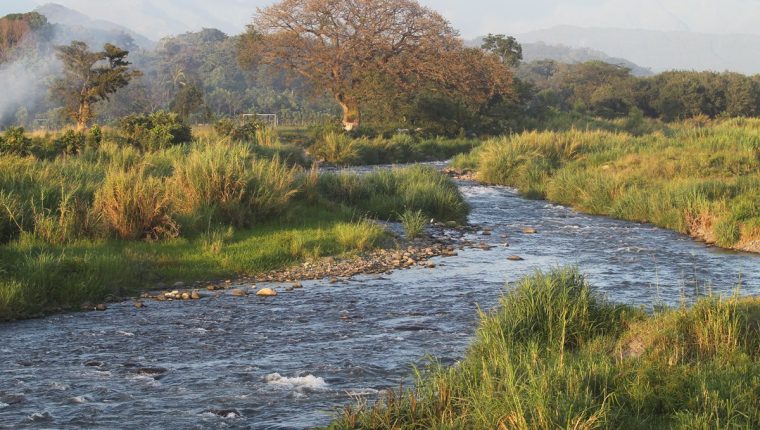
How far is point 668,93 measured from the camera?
65062 millimetres

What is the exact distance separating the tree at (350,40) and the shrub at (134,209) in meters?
36.7

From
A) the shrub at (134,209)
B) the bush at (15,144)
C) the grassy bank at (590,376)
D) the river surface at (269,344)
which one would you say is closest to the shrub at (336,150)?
the bush at (15,144)

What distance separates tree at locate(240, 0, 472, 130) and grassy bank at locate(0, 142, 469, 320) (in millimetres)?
34140

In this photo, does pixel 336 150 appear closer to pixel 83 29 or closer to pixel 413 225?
pixel 413 225

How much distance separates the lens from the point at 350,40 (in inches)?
2025

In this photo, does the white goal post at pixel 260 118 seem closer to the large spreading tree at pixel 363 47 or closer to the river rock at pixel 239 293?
the large spreading tree at pixel 363 47

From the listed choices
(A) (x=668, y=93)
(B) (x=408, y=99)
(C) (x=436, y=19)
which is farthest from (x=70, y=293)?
(A) (x=668, y=93)

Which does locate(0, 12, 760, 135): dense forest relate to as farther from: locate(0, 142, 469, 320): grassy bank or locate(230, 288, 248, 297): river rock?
locate(230, 288, 248, 297): river rock

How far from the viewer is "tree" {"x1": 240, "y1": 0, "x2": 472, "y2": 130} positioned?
50781 millimetres

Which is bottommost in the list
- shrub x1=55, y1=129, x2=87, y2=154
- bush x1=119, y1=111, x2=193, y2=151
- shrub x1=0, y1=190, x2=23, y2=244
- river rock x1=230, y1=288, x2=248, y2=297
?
river rock x1=230, y1=288, x2=248, y2=297

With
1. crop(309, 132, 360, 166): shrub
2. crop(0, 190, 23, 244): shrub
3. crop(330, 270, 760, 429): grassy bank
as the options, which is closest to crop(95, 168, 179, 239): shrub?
crop(0, 190, 23, 244): shrub

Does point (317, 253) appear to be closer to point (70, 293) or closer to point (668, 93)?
point (70, 293)

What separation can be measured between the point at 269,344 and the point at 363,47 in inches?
1733

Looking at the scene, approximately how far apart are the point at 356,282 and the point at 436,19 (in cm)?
4211
